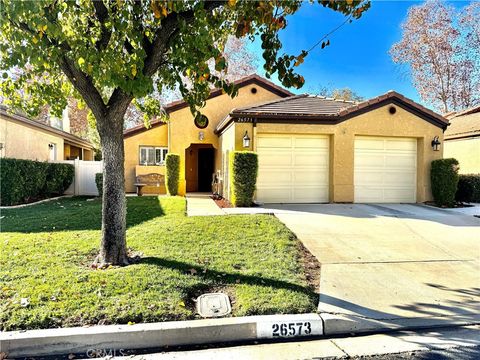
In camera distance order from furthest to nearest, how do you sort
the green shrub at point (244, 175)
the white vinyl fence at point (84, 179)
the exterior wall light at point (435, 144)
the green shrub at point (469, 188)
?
the white vinyl fence at point (84, 179), the green shrub at point (469, 188), the exterior wall light at point (435, 144), the green shrub at point (244, 175)

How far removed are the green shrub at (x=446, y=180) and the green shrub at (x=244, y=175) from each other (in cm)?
698

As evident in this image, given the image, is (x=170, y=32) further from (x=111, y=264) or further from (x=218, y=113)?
(x=218, y=113)

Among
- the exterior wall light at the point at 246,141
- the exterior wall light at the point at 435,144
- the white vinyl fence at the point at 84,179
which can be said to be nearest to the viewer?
the exterior wall light at the point at 246,141

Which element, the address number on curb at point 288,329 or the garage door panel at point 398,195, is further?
the garage door panel at point 398,195

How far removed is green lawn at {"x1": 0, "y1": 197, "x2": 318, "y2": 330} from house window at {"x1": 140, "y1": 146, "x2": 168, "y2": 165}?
356 inches

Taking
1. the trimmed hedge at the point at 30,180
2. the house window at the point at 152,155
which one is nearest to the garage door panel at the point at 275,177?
the house window at the point at 152,155

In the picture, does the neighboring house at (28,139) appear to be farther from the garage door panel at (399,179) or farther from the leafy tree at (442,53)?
the leafy tree at (442,53)

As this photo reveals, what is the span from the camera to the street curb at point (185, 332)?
329 cm

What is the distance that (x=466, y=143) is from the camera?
15.7 m

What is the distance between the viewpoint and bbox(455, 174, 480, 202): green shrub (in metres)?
13.0

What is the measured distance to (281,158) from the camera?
11.6m

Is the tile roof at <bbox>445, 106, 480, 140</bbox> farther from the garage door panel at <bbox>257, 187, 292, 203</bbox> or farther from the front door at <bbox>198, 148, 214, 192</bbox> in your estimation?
the front door at <bbox>198, 148, 214, 192</bbox>

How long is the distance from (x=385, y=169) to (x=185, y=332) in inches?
429

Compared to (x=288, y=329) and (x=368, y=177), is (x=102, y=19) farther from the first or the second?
(x=368, y=177)
